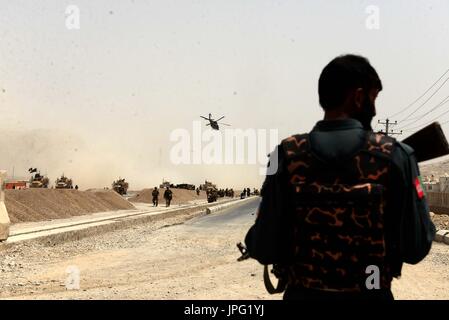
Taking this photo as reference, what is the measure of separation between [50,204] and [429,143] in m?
27.4

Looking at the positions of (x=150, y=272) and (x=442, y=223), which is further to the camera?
(x=442, y=223)

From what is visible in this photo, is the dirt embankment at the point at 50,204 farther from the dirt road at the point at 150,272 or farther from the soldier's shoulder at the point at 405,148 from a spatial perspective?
the soldier's shoulder at the point at 405,148

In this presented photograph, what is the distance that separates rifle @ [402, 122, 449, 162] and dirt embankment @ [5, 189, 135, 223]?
2174 cm

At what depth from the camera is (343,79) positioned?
6.34 feet

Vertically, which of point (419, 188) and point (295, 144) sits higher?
point (295, 144)

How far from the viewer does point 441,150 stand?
196 cm

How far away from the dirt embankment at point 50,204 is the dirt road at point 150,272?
10.2 meters

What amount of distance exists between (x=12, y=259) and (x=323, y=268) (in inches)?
394

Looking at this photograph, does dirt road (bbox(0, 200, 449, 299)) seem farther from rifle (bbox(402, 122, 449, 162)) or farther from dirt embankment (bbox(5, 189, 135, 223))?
dirt embankment (bbox(5, 189, 135, 223))

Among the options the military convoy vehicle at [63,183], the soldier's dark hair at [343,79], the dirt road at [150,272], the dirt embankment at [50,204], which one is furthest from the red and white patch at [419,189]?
the military convoy vehicle at [63,183]

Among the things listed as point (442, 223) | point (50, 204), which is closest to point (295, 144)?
point (442, 223)

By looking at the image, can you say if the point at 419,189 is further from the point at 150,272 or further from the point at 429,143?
the point at 150,272
